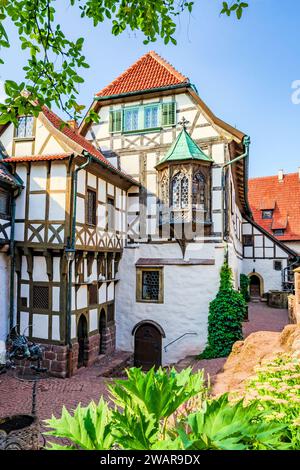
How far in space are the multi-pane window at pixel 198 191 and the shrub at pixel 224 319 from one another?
2470 millimetres

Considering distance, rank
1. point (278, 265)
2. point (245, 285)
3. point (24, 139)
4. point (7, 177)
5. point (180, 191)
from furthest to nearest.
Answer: point (278, 265)
point (245, 285)
point (180, 191)
point (24, 139)
point (7, 177)

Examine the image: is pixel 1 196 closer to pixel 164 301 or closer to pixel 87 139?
pixel 87 139

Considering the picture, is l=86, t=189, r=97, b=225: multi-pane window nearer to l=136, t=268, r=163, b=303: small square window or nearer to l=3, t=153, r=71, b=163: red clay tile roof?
l=3, t=153, r=71, b=163: red clay tile roof

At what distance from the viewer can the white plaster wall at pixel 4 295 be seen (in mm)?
10023

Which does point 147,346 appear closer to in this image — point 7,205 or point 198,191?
point 198,191

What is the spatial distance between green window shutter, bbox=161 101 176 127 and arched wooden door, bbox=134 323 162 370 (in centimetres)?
823

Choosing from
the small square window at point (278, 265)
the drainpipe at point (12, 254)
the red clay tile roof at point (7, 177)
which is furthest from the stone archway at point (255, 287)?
the red clay tile roof at point (7, 177)

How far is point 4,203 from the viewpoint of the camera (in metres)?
9.96

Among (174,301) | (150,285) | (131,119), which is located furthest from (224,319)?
(131,119)

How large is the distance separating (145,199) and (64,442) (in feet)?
30.7

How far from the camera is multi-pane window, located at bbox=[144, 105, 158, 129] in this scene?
525 inches

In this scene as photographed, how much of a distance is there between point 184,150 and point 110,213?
3.66 metres

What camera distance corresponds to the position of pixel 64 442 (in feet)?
18.2

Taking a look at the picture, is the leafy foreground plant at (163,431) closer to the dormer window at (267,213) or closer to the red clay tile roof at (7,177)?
the red clay tile roof at (7,177)
